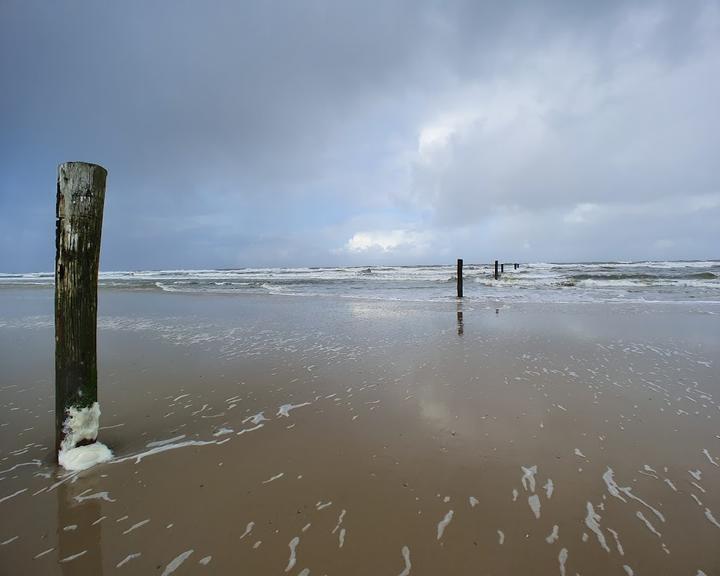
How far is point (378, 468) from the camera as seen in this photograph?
2.94 m

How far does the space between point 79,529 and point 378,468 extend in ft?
6.71

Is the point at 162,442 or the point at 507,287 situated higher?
the point at 507,287

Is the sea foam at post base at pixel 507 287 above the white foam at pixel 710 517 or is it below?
above

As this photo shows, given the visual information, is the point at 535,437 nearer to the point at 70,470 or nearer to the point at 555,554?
the point at 555,554

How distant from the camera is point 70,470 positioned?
117 inches

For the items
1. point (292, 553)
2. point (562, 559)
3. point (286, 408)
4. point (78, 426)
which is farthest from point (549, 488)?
point (78, 426)

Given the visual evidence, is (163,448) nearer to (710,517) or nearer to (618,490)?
(618,490)

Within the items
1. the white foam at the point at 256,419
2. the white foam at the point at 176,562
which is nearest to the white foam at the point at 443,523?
the white foam at the point at 176,562

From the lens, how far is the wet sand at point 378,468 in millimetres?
2102

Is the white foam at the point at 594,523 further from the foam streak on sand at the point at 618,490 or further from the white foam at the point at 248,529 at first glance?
the white foam at the point at 248,529

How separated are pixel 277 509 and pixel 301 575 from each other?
570 millimetres

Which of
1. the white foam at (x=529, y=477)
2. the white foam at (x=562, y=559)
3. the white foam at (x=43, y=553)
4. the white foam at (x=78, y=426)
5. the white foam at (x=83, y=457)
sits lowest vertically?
the white foam at (x=562, y=559)

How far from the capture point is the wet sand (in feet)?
6.89

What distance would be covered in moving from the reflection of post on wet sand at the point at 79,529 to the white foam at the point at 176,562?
1.15 feet
